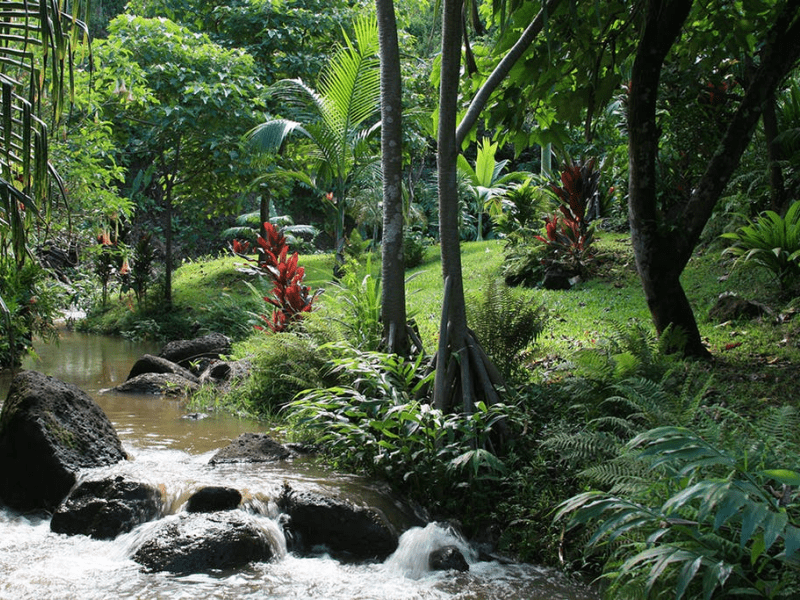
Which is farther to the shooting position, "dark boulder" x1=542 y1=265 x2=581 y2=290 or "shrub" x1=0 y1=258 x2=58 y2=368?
"dark boulder" x1=542 y1=265 x2=581 y2=290

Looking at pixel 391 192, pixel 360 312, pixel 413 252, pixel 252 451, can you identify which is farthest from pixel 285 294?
pixel 413 252

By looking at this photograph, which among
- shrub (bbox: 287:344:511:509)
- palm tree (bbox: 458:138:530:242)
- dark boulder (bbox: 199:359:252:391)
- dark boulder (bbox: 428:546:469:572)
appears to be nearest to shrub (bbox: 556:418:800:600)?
dark boulder (bbox: 428:546:469:572)

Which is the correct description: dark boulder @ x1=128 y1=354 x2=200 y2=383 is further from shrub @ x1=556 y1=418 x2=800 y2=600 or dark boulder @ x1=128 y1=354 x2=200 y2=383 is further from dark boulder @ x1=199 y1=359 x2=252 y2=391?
shrub @ x1=556 y1=418 x2=800 y2=600

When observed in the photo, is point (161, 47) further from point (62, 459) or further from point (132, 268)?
point (62, 459)

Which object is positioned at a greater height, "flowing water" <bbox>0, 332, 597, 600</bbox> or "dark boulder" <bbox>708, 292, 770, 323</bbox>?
"dark boulder" <bbox>708, 292, 770, 323</bbox>

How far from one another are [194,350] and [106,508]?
5.88 metres

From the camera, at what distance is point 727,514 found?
2.26 metres

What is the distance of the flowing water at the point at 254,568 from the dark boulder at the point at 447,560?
41 mm

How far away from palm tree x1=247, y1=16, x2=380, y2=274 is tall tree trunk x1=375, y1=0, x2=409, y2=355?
478 cm

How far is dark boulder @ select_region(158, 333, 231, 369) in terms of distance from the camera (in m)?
10.2

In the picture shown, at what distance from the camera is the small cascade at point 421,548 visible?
13.6 feet

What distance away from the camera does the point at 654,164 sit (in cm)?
588

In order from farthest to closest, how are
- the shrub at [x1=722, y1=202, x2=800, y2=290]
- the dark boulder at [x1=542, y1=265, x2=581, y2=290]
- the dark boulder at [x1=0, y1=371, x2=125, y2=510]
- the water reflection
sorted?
the dark boulder at [x1=542, y1=265, x2=581, y2=290]
the shrub at [x1=722, y1=202, x2=800, y2=290]
the water reflection
the dark boulder at [x1=0, y1=371, x2=125, y2=510]

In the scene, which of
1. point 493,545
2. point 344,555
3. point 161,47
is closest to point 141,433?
point 344,555
